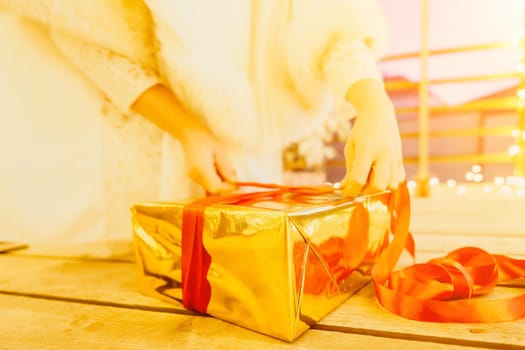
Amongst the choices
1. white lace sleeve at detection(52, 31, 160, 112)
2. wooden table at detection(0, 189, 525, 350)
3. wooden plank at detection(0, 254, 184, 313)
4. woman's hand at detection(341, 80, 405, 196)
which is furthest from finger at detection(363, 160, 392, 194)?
white lace sleeve at detection(52, 31, 160, 112)

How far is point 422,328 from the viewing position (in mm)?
412

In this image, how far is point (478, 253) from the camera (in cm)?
55

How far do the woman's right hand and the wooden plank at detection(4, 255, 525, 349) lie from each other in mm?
168

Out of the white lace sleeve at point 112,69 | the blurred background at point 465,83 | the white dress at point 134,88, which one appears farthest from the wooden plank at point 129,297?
the blurred background at point 465,83

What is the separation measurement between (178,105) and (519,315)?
55 centimetres

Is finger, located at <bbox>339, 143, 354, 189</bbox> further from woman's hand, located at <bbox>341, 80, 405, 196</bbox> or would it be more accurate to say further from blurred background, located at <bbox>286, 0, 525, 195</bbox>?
blurred background, located at <bbox>286, 0, 525, 195</bbox>

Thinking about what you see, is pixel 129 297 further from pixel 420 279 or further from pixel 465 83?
pixel 465 83

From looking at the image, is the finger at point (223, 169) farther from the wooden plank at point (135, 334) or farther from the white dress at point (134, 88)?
the wooden plank at point (135, 334)

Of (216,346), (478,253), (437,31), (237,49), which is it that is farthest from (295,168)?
(216,346)

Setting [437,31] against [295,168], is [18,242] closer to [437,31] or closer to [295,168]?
[295,168]

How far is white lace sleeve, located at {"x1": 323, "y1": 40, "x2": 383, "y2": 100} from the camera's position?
663 mm

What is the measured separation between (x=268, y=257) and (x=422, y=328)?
16 centimetres

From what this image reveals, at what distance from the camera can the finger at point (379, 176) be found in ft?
1.64

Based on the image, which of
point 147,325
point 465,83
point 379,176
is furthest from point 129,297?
point 465,83
